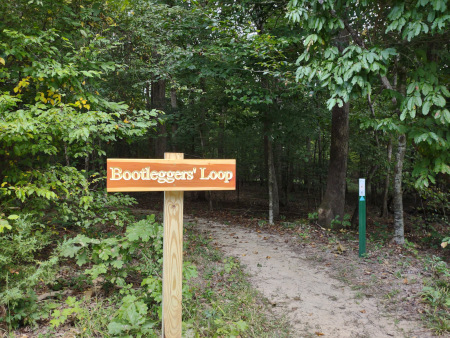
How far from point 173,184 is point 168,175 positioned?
0.29ft

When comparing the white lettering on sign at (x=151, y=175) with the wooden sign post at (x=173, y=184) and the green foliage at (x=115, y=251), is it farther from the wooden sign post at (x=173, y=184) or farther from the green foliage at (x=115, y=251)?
the green foliage at (x=115, y=251)

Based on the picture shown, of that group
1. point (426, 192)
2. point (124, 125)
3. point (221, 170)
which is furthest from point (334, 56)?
point (426, 192)

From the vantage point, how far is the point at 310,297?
14.4ft

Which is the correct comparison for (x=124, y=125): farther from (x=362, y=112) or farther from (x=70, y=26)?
(x=362, y=112)

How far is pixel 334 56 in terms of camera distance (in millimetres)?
4090

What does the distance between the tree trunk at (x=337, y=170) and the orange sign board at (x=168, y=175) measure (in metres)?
6.27

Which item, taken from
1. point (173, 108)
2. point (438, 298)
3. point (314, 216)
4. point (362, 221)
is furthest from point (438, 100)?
point (173, 108)

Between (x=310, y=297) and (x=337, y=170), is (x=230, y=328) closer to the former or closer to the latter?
(x=310, y=297)

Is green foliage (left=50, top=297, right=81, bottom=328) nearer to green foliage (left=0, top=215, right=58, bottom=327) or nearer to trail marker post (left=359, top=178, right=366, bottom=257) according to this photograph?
green foliage (left=0, top=215, right=58, bottom=327)

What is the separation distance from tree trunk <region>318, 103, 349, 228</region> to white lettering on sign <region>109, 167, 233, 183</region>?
248 inches

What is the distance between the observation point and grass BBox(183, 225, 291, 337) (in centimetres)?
328

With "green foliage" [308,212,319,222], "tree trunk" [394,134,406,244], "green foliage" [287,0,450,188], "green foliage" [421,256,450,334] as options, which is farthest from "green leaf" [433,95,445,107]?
"green foliage" [308,212,319,222]

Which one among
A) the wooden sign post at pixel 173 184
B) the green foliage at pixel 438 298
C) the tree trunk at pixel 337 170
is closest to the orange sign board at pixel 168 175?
the wooden sign post at pixel 173 184

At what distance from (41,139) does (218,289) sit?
302 cm
